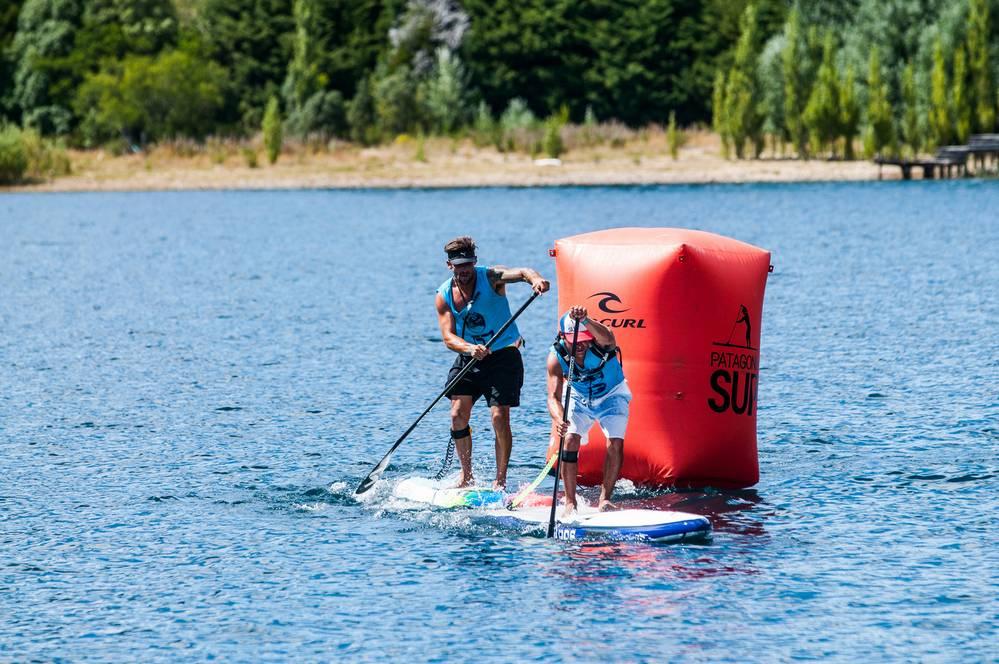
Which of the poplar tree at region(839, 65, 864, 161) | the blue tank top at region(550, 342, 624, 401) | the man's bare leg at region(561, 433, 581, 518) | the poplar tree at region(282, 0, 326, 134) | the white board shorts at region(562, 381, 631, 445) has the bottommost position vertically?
the man's bare leg at region(561, 433, 581, 518)

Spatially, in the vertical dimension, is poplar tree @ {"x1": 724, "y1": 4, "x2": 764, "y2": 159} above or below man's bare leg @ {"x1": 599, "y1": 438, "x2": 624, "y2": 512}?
above

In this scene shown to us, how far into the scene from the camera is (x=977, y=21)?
7762 cm

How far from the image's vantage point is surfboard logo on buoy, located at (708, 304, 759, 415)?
16.1 meters

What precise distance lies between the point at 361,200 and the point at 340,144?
51.9ft

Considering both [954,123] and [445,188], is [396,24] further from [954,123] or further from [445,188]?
[954,123]

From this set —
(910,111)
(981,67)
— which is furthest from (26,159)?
(981,67)

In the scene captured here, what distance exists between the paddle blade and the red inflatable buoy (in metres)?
2.35

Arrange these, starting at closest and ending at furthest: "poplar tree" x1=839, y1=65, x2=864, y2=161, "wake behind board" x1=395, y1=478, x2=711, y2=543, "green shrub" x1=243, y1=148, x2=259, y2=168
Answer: "wake behind board" x1=395, y1=478, x2=711, y2=543
"poplar tree" x1=839, y1=65, x2=864, y2=161
"green shrub" x1=243, y1=148, x2=259, y2=168

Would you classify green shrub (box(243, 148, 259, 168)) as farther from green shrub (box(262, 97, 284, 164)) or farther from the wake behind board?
the wake behind board

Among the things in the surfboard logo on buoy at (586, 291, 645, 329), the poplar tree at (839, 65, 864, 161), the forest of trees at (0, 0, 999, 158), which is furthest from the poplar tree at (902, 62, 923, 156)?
the surfboard logo on buoy at (586, 291, 645, 329)

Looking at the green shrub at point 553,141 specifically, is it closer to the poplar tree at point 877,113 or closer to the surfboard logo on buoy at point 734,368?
the poplar tree at point 877,113

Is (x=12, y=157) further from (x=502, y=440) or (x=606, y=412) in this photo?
(x=606, y=412)

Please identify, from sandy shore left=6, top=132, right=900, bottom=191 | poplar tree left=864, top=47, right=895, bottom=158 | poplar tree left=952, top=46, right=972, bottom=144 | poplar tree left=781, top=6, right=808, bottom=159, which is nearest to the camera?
poplar tree left=952, top=46, right=972, bottom=144

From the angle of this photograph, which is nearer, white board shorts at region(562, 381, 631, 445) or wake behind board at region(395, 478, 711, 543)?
wake behind board at region(395, 478, 711, 543)
